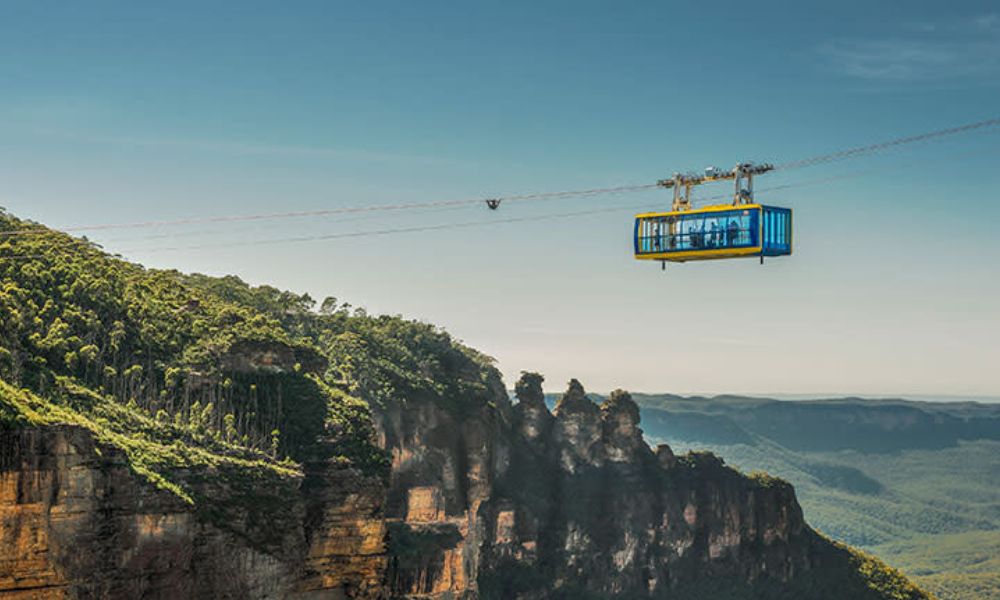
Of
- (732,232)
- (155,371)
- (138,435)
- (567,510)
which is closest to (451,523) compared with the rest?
(567,510)

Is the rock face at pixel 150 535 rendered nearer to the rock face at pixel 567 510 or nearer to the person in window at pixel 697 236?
the person in window at pixel 697 236

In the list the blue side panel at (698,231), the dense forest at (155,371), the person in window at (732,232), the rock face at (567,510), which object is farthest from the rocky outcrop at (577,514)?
the person in window at (732,232)

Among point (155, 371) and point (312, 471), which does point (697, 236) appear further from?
point (155, 371)

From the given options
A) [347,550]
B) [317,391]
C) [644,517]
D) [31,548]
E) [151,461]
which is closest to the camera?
[31,548]

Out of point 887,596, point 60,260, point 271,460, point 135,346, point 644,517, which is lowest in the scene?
point 887,596

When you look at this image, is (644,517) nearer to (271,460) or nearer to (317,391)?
(317,391)

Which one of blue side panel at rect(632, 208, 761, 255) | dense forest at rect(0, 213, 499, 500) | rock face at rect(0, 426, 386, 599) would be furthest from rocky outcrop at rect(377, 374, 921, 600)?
blue side panel at rect(632, 208, 761, 255)

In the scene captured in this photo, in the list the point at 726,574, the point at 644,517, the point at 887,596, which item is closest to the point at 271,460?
the point at 644,517

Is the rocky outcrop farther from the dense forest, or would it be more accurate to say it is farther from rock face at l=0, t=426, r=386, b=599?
rock face at l=0, t=426, r=386, b=599
